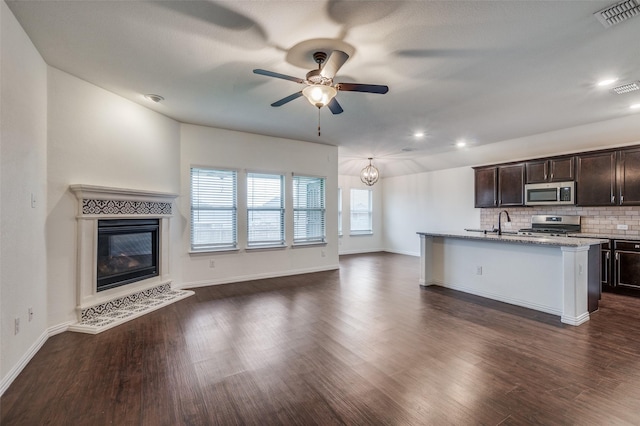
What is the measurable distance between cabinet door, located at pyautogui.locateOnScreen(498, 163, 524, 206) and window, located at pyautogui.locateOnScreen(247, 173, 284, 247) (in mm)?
5038

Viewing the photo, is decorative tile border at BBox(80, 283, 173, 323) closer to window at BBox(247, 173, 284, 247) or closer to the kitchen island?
window at BBox(247, 173, 284, 247)

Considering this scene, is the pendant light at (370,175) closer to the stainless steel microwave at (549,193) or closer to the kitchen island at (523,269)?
the kitchen island at (523,269)

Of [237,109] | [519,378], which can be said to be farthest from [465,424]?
[237,109]

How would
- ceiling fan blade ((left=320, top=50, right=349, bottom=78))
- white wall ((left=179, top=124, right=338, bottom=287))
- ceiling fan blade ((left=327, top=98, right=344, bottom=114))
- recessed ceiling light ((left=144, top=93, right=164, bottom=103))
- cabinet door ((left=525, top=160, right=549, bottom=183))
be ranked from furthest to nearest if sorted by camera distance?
1. cabinet door ((left=525, top=160, right=549, bottom=183))
2. white wall ((left=179, top=124, right=338, bottom=287))
3. recessed ceiling light ((left=144, top=93, right=164, bottom=103))
4. ceiling fan blade ((left=327, top=98, right=344, bottom=114))
5. ceiling fan blade ((left=320, top=50, right=349, bottom=78))

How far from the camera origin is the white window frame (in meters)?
6.37

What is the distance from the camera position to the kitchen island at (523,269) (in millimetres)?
3557

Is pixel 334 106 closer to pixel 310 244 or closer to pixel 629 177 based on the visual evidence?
pixel 310 244

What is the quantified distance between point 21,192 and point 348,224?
7798 mm

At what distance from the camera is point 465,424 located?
1846 millimetres

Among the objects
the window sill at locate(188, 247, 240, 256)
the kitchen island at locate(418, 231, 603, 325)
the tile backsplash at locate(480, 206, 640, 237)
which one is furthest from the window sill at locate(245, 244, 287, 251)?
the tile backsplash at locate(480, 206, 640, 237)

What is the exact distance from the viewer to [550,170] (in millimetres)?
5883

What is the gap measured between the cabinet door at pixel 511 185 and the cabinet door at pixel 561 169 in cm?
55

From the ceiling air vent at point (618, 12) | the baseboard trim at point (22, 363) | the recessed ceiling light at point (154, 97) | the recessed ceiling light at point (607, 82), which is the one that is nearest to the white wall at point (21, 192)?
the baseboard trim at point (22, 363)

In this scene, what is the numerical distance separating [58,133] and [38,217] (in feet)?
3.26
